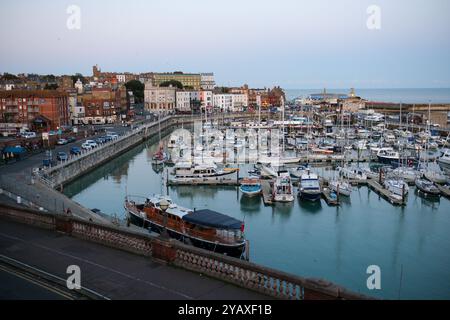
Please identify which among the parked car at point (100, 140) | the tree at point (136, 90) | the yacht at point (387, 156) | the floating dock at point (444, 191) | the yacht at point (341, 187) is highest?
the tree at point (136, 90)

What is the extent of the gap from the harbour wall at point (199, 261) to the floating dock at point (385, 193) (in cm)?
2195

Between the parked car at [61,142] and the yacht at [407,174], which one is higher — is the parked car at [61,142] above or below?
above

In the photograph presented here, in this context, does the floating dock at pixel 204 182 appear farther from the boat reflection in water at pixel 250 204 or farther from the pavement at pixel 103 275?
the pavement at pixel 103 275

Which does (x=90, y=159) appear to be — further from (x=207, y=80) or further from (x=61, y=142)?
(x=207, y=80)

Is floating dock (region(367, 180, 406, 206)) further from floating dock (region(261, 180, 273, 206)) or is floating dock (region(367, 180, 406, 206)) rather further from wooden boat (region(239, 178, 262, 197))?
wooden boat (region(239, 178, 262, 197))

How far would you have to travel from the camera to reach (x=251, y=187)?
109ft

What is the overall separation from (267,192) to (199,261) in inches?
935

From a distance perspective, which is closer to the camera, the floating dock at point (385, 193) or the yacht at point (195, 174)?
the floating dock at point (385, 193)

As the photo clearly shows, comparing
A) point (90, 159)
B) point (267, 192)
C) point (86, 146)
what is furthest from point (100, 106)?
point (267, 192)

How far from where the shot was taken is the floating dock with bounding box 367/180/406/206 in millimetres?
31000

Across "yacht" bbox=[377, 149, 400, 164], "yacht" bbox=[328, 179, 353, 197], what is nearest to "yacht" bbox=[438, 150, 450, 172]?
"yacht" bbox=[377, 149, 400, 164]

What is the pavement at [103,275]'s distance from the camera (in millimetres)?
9117

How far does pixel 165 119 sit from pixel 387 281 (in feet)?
248

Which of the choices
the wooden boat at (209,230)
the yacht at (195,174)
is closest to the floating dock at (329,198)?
the yacht at (195,174)
